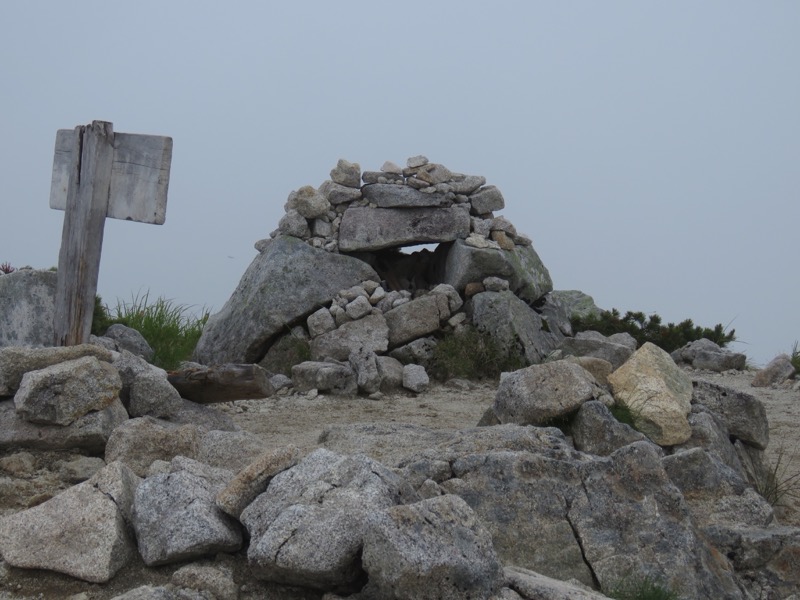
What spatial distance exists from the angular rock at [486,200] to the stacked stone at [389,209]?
2 centimetres

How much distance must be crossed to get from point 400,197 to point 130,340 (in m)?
4.54

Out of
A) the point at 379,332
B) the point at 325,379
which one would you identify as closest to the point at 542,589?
the point at 325,379

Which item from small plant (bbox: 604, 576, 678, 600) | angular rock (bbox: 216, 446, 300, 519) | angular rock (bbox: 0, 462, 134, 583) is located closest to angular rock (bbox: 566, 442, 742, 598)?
small plant (bbox: 604, 576, 678, 600)

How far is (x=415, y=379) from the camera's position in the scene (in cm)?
1257

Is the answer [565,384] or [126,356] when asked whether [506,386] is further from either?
[126,356]

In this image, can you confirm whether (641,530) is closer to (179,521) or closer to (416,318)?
(179,521)

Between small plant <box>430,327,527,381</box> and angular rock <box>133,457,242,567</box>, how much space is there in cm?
848

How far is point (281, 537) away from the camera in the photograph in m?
4.05

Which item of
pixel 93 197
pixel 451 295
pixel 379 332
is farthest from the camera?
pixel 451 295

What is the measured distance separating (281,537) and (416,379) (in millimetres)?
8548

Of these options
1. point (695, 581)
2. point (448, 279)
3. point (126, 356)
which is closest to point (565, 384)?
point (695, 581)

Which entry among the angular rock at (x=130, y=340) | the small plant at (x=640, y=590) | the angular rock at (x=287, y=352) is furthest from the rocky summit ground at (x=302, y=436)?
the angular rock at (x=130, y=340)

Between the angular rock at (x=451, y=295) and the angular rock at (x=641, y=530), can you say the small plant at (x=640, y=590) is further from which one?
the angular rock at (x=451, y=295)

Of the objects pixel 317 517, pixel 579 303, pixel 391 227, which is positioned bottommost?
pixel 317 517
